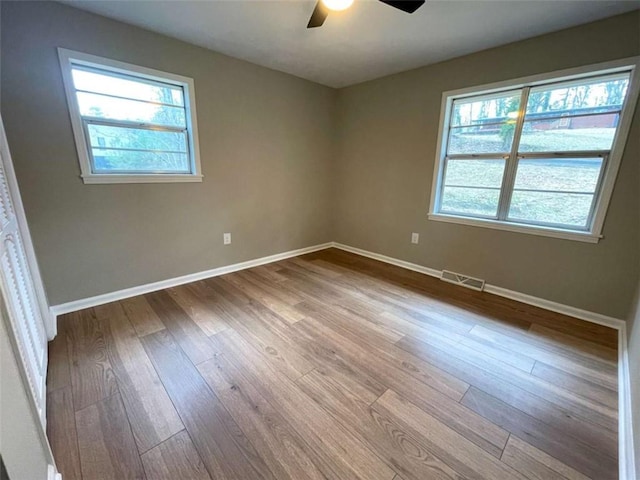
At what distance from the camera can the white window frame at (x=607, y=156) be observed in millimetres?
1978

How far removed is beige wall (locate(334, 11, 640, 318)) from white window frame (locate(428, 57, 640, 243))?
5 centimetres

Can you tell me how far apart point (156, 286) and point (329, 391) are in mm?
2104

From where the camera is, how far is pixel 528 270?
2576 millimetres

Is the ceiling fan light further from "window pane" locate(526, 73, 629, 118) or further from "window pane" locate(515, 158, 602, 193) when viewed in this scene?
"window pane" locate(515, 158, 602, 193)

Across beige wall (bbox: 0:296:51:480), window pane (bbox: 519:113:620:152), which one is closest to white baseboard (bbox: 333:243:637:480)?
window pane (bbox: 519:113:620:152)

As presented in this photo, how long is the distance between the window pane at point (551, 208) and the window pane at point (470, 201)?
0.17m

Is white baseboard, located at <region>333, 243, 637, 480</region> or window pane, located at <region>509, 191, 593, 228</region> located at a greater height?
window pane, located at <region>509, 191, 593, 228</region>

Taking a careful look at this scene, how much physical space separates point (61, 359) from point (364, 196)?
342 centimetres

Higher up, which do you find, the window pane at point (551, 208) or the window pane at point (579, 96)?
the window pane at point (579, 96)

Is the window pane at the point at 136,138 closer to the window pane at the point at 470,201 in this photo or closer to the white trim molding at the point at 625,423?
the window pane at the point at 470,201

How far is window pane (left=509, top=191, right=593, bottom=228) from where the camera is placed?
2.31m

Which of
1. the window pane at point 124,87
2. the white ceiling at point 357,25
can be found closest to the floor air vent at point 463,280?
the white ceiling at point 357,25

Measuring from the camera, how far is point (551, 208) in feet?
8.04

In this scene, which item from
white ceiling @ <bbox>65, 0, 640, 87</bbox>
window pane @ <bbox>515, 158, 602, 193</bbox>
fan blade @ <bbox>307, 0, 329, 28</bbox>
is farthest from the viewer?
window pane @ <bbox>515, 158, 602, 193</bbox>
